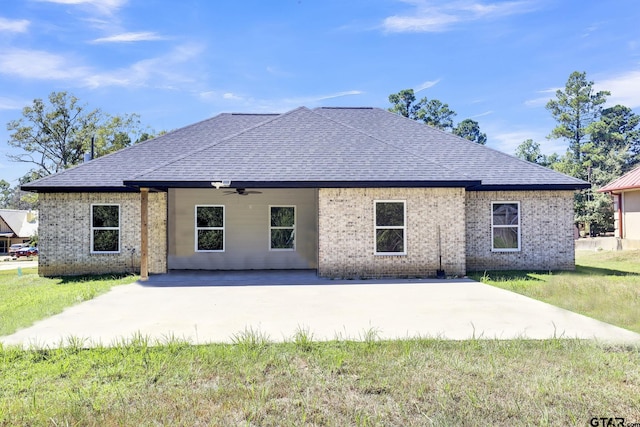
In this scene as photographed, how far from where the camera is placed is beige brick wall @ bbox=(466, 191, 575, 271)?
46.1 ft

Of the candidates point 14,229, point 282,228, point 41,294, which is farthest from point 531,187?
point 14,229

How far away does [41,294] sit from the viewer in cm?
1016

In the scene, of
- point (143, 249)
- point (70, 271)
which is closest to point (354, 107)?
point (143, 249)

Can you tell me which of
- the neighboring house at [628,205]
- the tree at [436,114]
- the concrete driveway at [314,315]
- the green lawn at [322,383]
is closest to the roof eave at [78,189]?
the concrete driveway at [314,315]

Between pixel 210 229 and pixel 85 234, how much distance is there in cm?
409

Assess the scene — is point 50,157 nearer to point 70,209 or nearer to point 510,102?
point 70,209

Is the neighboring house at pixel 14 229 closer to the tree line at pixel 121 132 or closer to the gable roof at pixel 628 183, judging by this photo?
Answer: the tree line at pixel 121 132

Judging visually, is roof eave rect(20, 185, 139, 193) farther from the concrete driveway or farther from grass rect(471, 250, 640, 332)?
grass rect(471, 250, 640, 332)

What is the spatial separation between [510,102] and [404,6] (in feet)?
81.1

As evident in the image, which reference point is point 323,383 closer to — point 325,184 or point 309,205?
point 325,184

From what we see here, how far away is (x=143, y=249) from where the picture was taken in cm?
1219

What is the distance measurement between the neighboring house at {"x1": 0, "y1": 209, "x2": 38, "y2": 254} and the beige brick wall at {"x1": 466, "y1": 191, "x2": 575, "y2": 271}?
5405 centimetres

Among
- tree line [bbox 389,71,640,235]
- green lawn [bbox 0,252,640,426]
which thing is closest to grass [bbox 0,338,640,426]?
green lawn [bbox 0,252,640,426]

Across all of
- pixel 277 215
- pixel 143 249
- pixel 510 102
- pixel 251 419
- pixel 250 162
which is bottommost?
pixel 251 419
